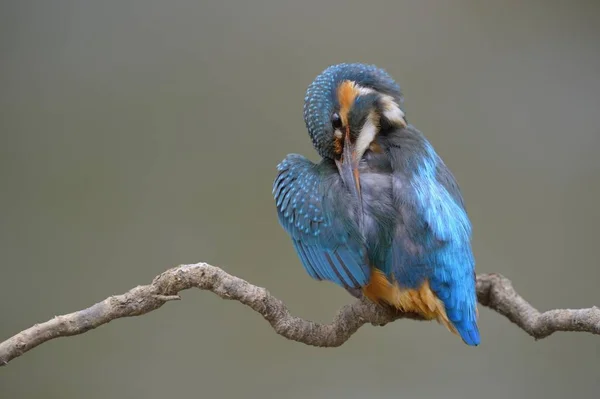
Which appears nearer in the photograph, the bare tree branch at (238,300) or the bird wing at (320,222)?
the bare tree branch at (238,300)

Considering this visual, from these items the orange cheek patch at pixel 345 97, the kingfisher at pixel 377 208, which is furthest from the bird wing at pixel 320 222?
the orange cheek patch at pixel 345 97

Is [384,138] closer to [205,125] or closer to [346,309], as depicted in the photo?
[346,309]

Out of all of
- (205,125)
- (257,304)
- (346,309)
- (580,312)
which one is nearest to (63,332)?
(257,304)

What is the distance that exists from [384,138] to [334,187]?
16 centimetres

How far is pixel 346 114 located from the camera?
5.02 ft

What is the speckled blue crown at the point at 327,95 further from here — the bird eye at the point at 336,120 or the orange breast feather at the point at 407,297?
the orange breast feather at the point at 407,297

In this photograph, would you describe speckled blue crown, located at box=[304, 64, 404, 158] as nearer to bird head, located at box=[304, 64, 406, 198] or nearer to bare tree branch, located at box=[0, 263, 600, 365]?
bird head, located at box=[304, 64, 406, 198]

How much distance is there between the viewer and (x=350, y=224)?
1459 millimetres

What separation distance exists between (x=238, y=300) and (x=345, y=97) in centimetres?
46

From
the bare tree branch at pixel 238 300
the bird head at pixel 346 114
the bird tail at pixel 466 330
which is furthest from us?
the bird head at pixel 346 114

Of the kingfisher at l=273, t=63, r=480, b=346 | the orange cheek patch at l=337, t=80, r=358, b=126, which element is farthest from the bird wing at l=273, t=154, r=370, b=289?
the orange cheek patch at l=337, t=80, r=358, b=126

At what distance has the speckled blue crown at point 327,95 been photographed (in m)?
1.52

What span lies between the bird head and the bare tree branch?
0.97 ft

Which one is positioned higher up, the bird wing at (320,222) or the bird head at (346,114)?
the bird head at (346,114)
